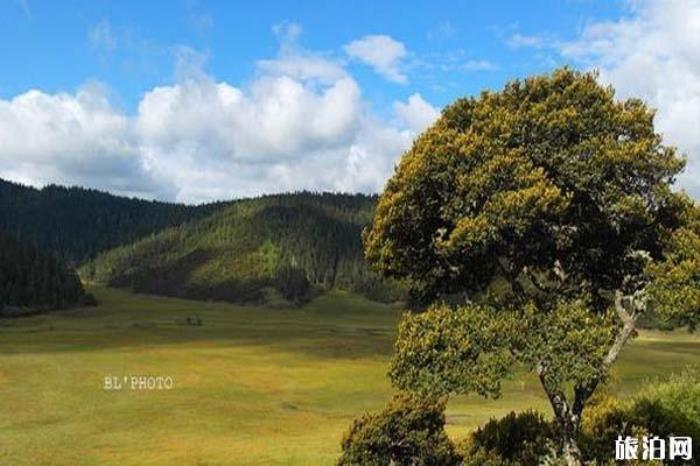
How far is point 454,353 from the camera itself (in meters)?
27.1

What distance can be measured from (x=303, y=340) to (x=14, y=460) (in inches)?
4289

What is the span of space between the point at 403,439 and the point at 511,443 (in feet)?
17.2

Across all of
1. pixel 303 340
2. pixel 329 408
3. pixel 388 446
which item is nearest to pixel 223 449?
pixel 388 446

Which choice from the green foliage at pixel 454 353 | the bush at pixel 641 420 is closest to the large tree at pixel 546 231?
the green foliage at pixel 454 353

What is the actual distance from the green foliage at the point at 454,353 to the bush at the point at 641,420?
318 inches

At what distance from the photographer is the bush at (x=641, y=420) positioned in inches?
1277

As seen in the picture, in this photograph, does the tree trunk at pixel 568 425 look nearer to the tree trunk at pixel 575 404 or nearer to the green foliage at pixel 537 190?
the tree trunk at pixel 575 404

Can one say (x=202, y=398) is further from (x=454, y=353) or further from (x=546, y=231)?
(x=546, y=231)

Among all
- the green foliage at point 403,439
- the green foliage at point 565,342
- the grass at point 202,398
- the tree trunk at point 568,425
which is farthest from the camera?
the grass at point 202,398

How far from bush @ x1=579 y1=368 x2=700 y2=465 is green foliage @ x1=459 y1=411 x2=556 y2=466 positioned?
1.86 meters

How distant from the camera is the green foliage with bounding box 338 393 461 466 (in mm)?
36219

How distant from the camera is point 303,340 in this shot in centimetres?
15700

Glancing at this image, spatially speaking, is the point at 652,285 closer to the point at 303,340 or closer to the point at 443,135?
the point at 443,135

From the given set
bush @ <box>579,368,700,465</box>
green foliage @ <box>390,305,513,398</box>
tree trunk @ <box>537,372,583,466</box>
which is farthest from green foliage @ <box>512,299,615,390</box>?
bush @ <box>579,368,700,465</box>
